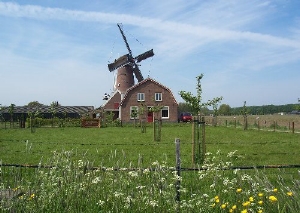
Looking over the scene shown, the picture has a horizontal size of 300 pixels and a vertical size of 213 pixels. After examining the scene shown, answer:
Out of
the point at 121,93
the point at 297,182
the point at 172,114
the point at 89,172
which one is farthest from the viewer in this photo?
the point at 121,93

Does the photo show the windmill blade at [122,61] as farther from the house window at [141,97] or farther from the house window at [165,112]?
the house window at [165,112]

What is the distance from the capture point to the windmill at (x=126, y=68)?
210 feet

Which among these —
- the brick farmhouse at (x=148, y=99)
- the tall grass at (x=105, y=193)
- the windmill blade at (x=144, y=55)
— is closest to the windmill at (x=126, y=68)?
the windmill blade at (x=144, y=55)

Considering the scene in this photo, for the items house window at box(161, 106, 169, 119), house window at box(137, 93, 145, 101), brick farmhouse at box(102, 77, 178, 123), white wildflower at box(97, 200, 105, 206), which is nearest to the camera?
white wildflower at box(97, 200, 105, 206)

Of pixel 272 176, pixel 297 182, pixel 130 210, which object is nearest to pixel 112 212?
pixel 130 210

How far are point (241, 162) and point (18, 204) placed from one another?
9721mm

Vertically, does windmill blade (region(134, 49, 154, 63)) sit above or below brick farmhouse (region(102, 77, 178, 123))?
above

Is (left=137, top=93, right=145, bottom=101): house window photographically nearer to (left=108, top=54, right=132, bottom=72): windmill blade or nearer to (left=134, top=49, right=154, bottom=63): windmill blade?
(left=108, top=54, right=132, bottom=72): windmill blade

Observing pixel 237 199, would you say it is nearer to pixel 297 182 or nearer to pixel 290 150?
pixel 297 182

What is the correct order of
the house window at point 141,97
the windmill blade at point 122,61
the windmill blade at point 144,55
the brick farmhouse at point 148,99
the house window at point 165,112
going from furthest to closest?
1. the windmill blade at point 144,55
2. the windmill blade at point 122,61
3. the house window at point 165,112
4. the house window at point 141,97
5. the brick farmhouse at point 148,99

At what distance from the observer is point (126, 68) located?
6406 cm

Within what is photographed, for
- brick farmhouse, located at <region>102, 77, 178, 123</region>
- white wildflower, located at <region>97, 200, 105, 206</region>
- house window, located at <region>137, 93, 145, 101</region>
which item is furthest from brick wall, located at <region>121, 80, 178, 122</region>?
white wildflower, located at <region>97, 200, 105, 206</region>

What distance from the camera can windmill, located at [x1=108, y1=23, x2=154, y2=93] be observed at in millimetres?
63906

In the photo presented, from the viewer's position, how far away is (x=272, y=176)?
10.0 meters
